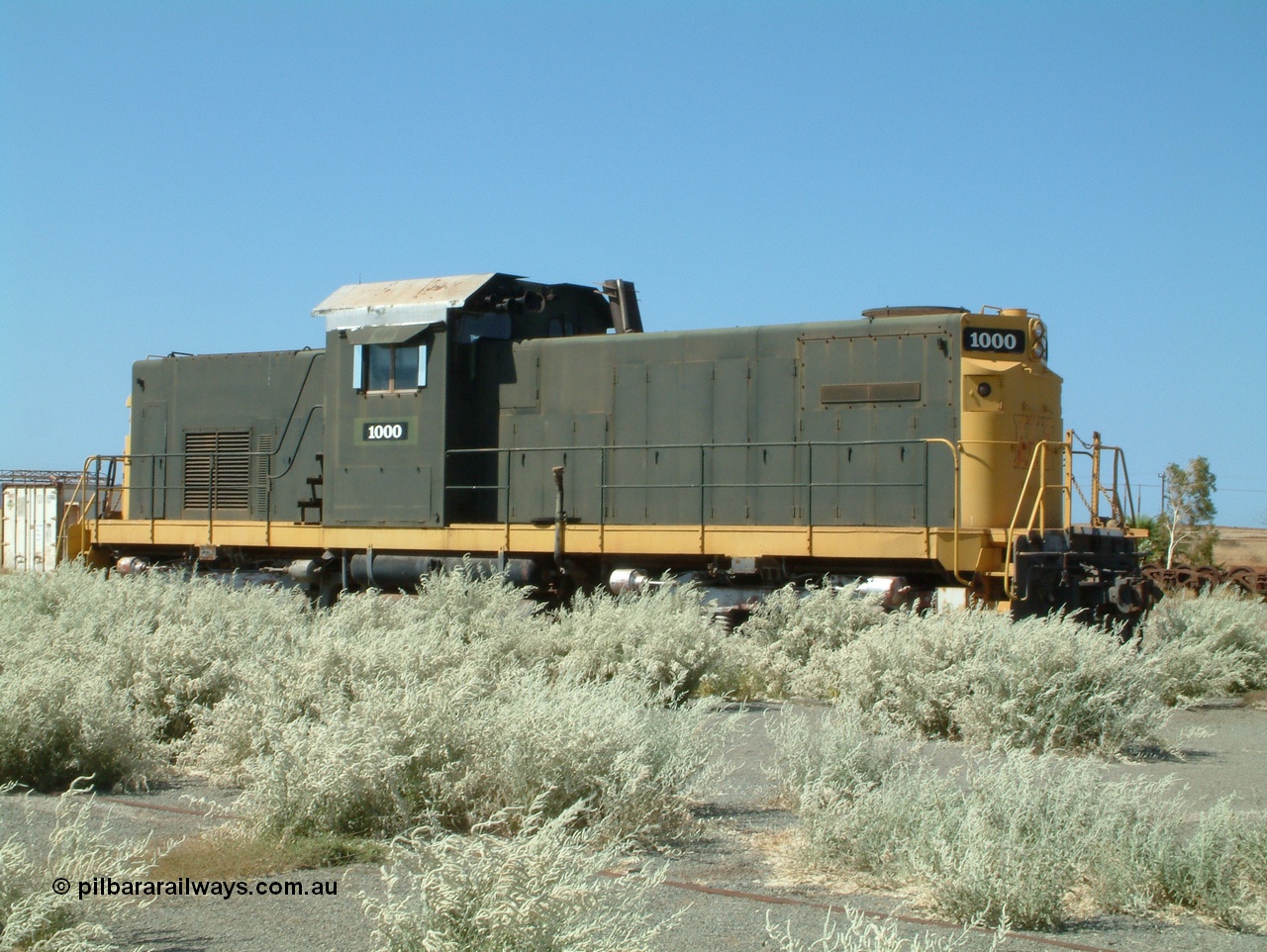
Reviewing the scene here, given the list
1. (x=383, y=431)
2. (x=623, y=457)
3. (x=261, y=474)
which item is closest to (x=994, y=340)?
(x=623, y=457)

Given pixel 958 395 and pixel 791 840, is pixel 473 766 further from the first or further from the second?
pixel 958 395

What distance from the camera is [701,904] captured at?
14.7 feet

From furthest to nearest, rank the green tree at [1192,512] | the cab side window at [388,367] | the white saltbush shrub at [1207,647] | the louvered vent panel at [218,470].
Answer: the green tree at [1192,512], the louvered vent panel at [218,470], the cab side window at [388,367], the white saltbush shrub at [1207,647]

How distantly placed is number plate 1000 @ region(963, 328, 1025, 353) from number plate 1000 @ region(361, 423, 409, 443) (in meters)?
5.79

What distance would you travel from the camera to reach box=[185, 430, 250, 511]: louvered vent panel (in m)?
15.5

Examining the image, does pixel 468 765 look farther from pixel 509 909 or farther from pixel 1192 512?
pixel 1192 512

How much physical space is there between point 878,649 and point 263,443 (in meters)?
9.17

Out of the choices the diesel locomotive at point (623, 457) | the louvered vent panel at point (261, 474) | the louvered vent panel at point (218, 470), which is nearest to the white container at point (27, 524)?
the diesel locomotive at point (623, 457)

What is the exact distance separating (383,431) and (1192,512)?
2761 centimetres

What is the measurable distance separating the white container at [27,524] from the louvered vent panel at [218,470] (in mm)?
7873

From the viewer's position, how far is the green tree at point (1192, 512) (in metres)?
33.6

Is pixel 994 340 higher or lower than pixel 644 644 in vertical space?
higher

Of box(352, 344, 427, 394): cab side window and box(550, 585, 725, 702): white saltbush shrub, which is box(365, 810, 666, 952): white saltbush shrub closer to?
box(550, 585, 725, 702): white saltbush shrub

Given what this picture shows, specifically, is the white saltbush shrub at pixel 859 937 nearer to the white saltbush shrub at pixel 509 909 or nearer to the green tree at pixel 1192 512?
the white saltbush shrub at pixel 509 909
